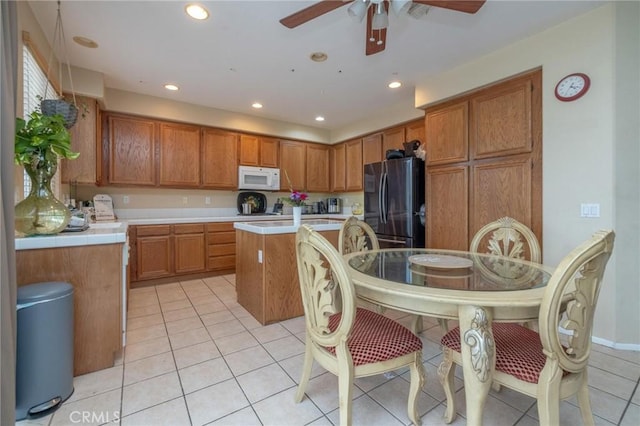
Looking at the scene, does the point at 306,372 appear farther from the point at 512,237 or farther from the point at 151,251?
the point at 151,251

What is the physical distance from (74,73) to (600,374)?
529 centimetres

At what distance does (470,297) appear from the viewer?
1125 millimetres


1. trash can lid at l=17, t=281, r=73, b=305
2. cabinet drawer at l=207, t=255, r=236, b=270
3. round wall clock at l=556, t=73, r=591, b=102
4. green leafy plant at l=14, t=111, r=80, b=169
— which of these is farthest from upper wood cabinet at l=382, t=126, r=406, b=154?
trash can lid at l=17, t=281, r=73, b=305

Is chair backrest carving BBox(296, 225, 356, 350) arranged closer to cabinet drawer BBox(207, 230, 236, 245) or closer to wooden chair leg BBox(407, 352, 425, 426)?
wooden chair leg BBox(407, 352, 425, 426)

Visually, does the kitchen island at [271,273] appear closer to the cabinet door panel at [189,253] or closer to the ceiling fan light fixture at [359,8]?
the cabinet door panel at [189,253]

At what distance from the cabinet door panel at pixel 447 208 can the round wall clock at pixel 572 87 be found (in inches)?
38.3

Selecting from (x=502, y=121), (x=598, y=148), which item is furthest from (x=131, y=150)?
(x=598, y=148)

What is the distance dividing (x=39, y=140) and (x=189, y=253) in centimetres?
263

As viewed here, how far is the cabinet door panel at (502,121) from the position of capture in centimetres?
261

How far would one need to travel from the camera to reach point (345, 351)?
4.00 ft

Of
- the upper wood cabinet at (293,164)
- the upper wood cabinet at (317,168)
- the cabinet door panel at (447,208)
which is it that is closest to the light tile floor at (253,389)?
the cabinet door panel at (447,208)

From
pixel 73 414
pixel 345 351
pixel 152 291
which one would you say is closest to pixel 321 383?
pixel 345 351

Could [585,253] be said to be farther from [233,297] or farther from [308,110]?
[308,110]

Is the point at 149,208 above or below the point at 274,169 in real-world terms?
below
